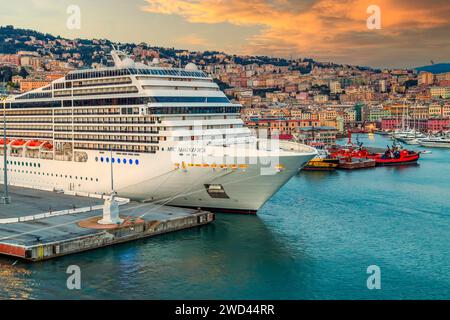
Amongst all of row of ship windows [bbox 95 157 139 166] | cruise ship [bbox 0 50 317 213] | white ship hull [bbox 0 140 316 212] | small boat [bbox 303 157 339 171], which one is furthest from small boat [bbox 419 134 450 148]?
row of ship windows [bbox 95 157 139 166]

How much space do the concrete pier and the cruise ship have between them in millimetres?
1217

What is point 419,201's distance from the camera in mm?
33938

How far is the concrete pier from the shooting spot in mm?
21125

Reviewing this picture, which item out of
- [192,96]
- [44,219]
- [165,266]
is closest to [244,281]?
[165,266]

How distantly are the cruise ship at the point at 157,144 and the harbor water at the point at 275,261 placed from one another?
2.08m

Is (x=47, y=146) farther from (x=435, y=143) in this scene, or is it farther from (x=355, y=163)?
(x=435, y=143)

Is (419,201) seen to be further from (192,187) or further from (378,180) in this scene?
(192,187)

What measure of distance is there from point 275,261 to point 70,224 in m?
8.64

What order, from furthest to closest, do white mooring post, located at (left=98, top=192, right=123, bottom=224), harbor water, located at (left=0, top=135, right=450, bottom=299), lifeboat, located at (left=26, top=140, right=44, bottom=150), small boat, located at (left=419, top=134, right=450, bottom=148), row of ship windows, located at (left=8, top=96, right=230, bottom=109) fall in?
small boat, located at (left=419, top=134, right=450, bottom=148) < lifeboat, located at (left=26, top=140, right=44, bottom=150) < row of ship windows, located at (left=8, top=96, right=230, bottom=109) < white mooring post, located at (left=98, top=192, right=123, bottom=224) < harbor water, located at (left=0, top=135, right=450, bottom=299)

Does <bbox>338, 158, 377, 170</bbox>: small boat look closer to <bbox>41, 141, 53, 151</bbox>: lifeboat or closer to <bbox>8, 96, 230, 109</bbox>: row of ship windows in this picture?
<bbox>8, 96, 230, 109</bbox>: row of ship windows

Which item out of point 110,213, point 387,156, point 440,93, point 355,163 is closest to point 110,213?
point 110,213

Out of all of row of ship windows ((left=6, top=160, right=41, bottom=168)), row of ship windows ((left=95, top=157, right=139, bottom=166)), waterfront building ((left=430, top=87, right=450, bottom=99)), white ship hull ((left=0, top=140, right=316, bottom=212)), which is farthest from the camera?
waterfront building ((left=430, top=87, right=450, bottom=99))

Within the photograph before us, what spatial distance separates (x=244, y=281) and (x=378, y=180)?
28660 millimetres
